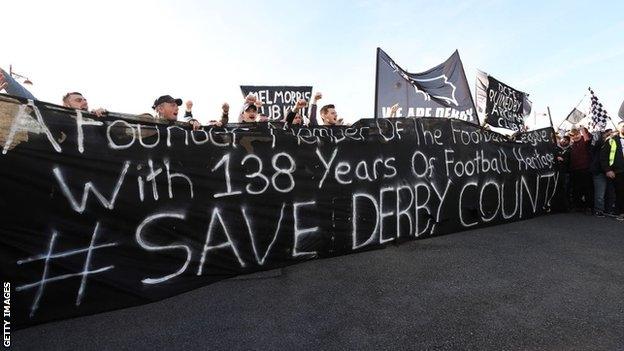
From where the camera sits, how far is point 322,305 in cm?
322

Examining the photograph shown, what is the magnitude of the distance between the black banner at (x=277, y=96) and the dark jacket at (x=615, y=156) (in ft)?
21.1

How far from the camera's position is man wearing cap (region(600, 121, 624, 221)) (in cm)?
722

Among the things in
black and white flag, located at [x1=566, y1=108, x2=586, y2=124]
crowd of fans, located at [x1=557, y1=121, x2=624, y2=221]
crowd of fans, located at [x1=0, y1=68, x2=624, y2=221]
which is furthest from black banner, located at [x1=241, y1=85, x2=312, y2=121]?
black and white flag, located at [x1=566, y1=108, x2=586, y2=124]

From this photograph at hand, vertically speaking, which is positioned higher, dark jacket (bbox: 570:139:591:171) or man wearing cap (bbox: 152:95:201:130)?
man wearing cap (bbox: 152:95:201:130)

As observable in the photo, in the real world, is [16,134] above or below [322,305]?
above

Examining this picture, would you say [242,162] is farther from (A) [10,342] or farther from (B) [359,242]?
(A) [10,342]

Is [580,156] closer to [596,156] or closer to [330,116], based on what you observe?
[596,156]

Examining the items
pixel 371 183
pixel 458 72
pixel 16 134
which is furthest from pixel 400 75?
pixel 16 134

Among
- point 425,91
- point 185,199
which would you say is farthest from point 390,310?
point 425,91

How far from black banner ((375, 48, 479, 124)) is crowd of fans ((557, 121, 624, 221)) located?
2.30m

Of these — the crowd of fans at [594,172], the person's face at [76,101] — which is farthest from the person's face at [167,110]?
the crowd of fans at [594,172]

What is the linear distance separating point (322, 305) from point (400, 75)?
193 inches

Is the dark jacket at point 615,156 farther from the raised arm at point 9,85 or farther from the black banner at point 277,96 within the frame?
the raised arm at point 9,85

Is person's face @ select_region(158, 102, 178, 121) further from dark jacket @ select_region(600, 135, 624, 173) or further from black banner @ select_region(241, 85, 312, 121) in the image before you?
dark jacket @ select_region(600, 135, 624, 173)
